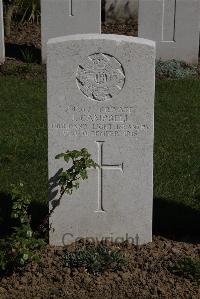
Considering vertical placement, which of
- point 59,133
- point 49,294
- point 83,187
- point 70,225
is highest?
point 59,133

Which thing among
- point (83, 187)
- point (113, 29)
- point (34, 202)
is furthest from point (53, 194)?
point (113, 29)

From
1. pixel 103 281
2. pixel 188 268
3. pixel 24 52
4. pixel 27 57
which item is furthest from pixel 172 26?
pixel 103 281

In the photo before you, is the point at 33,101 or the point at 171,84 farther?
the point at 171,84

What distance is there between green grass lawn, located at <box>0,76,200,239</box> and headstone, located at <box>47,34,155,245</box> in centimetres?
60

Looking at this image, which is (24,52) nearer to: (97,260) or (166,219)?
(166,219)

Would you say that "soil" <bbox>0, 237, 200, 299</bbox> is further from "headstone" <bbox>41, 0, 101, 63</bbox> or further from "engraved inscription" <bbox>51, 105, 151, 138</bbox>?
"headstone" <bbox>41, 0, 101, 63</bbox>

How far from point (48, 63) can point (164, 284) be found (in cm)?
179

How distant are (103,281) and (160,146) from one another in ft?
9.42

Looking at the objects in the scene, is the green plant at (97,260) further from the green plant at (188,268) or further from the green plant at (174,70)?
the green plant at (174,70)

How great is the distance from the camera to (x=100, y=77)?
483 centimetres

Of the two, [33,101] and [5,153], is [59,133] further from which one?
[33,101]

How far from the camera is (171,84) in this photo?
9836 millimetres

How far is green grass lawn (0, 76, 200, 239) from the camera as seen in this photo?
6000mm

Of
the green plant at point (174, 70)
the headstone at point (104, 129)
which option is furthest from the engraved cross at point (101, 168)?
the green plant at point (174, 70)
